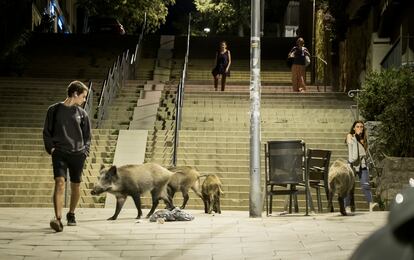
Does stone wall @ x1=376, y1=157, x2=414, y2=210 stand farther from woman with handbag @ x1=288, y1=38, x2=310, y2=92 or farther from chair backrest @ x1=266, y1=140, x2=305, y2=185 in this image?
woman with handbag @ x1=288, y1=38, x2=310, y2=92

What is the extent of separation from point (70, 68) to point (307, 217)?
19428 millimetres

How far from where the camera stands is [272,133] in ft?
50.8

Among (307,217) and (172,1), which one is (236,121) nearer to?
(307,217)

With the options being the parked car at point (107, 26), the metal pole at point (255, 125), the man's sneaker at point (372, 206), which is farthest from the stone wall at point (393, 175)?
the parked car at point (107, 26)

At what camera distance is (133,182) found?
8.41 metres

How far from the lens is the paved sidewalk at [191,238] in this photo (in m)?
5.81

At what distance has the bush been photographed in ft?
37.7

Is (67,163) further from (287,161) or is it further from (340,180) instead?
(340,180)

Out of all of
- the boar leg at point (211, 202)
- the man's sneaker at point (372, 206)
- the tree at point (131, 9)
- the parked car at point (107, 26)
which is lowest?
the man's sneaker at point (372, 206)

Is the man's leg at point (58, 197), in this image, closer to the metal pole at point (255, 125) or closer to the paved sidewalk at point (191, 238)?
the paved sidewalk at point (191, 238)

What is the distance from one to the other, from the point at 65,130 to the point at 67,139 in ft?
0.36

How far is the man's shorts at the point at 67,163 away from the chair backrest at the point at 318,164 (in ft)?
12.4

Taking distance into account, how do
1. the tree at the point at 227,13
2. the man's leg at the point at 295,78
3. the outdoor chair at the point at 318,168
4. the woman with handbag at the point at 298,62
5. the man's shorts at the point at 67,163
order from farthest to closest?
1. the tree at the point at 227,13
2. the man's leg at the point at 295,78
3. the woman with handbag at the point at 298,62
4. the outdoor chair at the point at 318,168
5. the man's shorts at the point at 67,163

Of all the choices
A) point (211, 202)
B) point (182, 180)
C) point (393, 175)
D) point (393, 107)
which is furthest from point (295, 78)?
point (182, 180)
